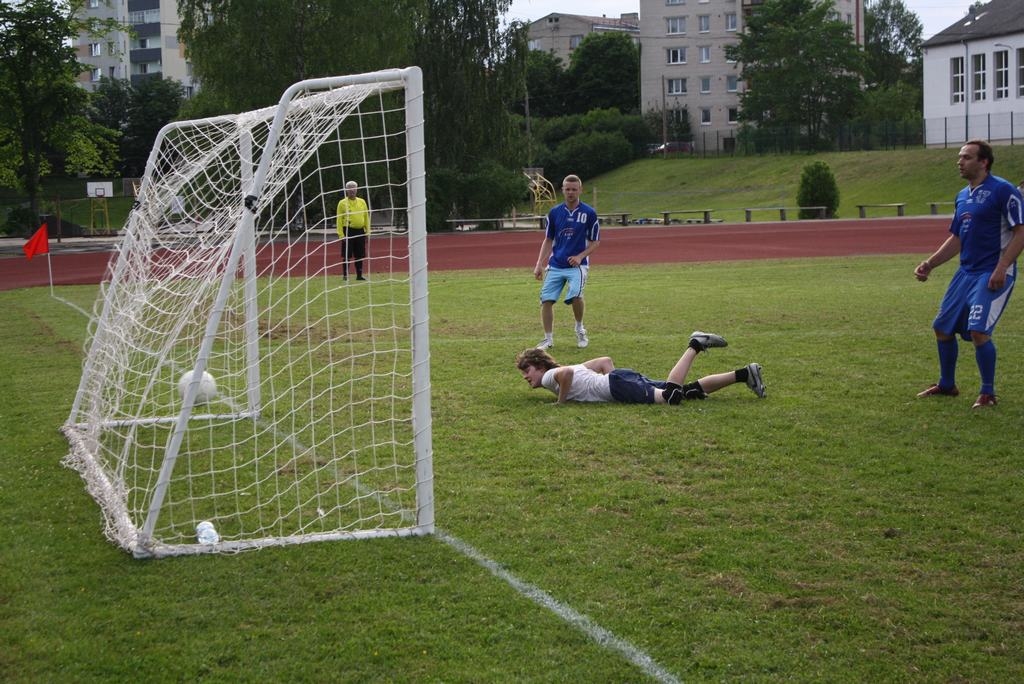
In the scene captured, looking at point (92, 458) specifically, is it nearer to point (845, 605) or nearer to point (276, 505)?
point (276, 505)

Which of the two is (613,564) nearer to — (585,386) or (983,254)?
(585,386)

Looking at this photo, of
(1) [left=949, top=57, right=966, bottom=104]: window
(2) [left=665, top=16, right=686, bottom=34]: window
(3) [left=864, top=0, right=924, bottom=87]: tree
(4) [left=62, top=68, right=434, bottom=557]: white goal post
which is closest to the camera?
(4) [left=62, top=68, right=434, bottom=557]: white goal post

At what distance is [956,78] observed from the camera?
61.6 meters

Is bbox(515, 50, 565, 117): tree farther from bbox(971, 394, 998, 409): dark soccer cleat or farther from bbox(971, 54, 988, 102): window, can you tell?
bbox(971, 394, 998, 409): dark soccer cleat

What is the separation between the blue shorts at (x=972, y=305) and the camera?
8102 mm

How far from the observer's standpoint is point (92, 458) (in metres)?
6.78

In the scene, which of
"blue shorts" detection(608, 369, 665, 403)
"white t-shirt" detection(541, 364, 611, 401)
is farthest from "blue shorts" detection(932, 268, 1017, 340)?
"white t-shirt" detection(541, 364, 611, 401)

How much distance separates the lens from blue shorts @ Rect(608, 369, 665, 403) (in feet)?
27.6

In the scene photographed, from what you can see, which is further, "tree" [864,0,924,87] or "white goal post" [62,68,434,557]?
"tree" [864,0,924,87]

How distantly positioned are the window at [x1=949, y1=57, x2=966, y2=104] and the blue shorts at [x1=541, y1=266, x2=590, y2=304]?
56.3 meters

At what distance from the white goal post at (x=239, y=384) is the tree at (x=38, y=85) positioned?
34.3m

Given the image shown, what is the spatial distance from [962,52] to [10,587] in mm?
64398

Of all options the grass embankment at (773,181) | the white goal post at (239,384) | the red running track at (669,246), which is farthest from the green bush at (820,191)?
the white goal post at (239,384)

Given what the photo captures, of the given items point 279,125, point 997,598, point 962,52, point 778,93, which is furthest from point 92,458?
point 778,93
